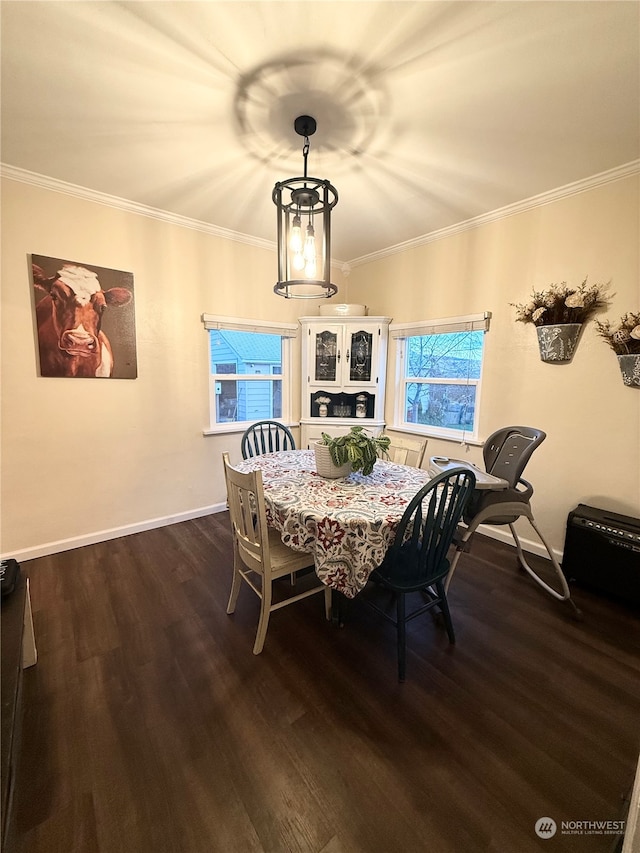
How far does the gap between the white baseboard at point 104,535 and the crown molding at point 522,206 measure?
3.24m

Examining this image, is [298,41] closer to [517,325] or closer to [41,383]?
[517,325]

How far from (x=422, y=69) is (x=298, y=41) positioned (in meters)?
0.55

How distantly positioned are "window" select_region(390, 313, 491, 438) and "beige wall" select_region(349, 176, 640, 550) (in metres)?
0.12

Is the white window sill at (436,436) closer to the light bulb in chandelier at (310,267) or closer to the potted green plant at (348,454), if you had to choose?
the potted green plant at (348,454)

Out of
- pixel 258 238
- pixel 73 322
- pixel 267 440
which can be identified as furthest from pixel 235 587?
pixel 258 238

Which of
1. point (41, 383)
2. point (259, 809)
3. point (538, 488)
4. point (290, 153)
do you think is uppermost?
point (290, 153)

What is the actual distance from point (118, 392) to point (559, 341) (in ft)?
11.2

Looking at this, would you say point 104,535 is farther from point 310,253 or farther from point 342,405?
point 310,253

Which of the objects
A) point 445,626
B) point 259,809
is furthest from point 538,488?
point 259,809

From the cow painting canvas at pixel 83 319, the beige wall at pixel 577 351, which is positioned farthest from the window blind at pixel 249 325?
the beige wall at pixel 577 351

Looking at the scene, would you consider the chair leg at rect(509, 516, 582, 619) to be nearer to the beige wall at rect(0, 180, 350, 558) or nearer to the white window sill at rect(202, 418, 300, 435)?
the white window sill at rect(202, 418, 300, 435)

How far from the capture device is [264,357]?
372 centimetres

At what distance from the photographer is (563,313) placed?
7.98ft

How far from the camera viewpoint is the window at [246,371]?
3363 mm
